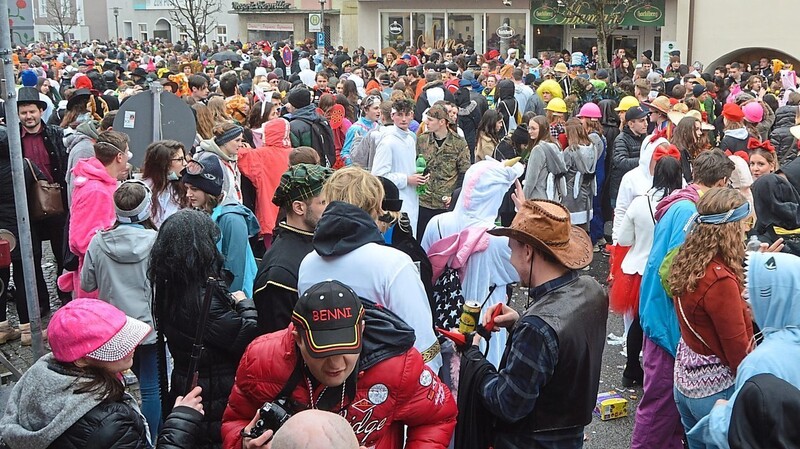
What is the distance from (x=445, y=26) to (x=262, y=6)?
541 inches

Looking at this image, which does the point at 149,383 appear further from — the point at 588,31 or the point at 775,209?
the point at 588,31

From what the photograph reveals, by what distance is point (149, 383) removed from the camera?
16.8ft

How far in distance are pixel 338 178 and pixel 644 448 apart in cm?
241

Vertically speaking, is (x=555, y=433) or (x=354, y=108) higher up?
(x=354, y=108)

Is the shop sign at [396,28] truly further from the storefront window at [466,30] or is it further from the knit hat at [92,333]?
the knit hat at [92,333]

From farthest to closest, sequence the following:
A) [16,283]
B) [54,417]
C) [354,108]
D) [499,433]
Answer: [354,108], [16,283], [499,433], [54,417]

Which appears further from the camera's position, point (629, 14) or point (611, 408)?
point (629, 14)

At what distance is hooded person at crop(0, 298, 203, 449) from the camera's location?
3.02 meters

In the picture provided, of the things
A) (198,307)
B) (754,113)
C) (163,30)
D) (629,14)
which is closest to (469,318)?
(198,307)

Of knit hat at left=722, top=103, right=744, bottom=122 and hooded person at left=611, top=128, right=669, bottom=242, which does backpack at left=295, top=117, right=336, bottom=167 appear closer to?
hooded person at left=611, top=128, right=669, bottom=242

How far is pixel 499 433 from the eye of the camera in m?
3.46

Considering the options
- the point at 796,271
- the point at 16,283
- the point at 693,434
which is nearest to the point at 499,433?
the point at 693,434

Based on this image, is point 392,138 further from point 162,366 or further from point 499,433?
point 499,433

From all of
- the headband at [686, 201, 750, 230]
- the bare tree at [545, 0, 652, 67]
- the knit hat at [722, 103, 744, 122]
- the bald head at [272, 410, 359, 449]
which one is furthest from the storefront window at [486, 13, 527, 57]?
the bald head at [272, 410, 359, 449]
